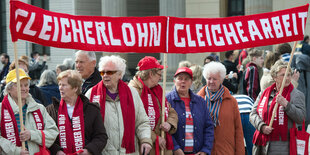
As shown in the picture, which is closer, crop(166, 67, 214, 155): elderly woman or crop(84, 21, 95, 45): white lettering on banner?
crop(84, 21, 95, 45): white lettering on banner

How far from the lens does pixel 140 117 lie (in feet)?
16.7

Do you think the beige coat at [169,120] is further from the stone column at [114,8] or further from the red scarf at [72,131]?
the stone column at [114,8]

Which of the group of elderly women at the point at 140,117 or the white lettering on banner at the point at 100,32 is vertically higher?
the white lettering on banner at the point at 100,32

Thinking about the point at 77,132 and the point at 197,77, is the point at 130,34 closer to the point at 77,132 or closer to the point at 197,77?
the point at 77,132

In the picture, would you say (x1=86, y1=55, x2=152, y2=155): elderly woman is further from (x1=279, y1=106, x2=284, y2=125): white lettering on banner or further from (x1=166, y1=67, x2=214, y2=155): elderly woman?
(x1=279, y1=106, x2=284, y2=125): white lettering on banner

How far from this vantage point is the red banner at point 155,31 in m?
4.82

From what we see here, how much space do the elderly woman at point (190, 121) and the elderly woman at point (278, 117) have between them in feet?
2.10

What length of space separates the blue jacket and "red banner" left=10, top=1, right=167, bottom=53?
0.71 metres

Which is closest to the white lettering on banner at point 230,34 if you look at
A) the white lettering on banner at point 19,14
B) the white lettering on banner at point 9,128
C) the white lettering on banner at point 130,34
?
the white lettering on banner at point 130,34

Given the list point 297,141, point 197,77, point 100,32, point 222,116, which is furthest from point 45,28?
point 197,77

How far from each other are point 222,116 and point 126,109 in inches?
51.7

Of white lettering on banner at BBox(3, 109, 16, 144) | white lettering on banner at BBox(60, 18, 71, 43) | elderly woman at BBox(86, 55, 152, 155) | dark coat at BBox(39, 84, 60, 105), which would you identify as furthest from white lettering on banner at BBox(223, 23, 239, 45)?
dark coat at BBox(39, 84, 60, 105)

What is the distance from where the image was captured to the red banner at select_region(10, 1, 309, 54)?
482cm

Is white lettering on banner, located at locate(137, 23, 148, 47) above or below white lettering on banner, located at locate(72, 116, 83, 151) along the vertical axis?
above
